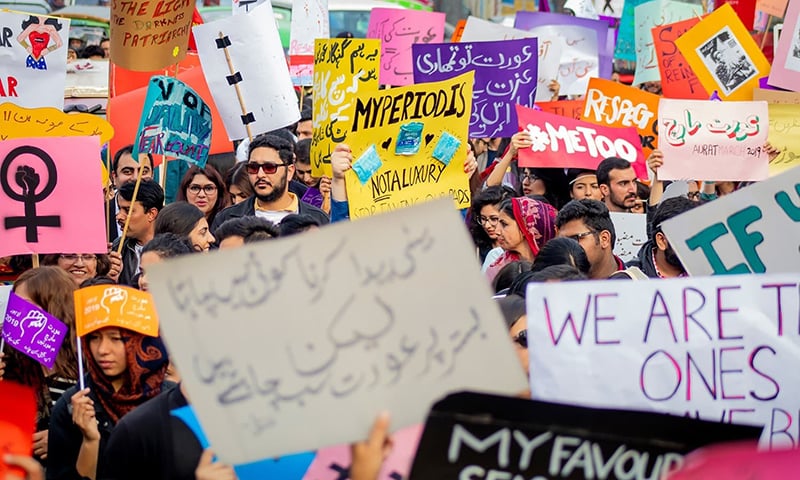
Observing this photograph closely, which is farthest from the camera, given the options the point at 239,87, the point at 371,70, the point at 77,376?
the point at 239,87

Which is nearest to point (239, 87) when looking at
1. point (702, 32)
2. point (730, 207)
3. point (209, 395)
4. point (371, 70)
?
point (371, 70)

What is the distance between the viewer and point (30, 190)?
20.5ft

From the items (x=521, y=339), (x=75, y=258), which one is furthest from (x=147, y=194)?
(x=521, y=339)

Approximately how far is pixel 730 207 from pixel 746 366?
1.69 ft

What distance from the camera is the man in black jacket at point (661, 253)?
252 inches

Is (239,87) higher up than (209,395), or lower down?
lower down

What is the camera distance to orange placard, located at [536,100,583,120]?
1052 centimetres

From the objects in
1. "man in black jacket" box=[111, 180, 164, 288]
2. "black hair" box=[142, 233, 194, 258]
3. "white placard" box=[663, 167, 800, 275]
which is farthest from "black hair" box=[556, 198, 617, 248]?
"white placard" box=[663, 167, 800, 275]

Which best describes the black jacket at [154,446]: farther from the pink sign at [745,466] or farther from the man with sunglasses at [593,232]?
the man with sunglasses at [593,232]

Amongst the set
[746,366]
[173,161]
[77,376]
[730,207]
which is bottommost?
[173,161]

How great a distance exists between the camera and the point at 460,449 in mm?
2680

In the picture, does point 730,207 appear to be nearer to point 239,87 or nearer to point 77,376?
point 77,376

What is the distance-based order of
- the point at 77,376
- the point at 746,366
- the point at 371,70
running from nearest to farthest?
1. the point at 746,366
2. the point at 77,376
3. the point at 371,70

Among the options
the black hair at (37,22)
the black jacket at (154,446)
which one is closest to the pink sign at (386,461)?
the black jacket at (154,446)
